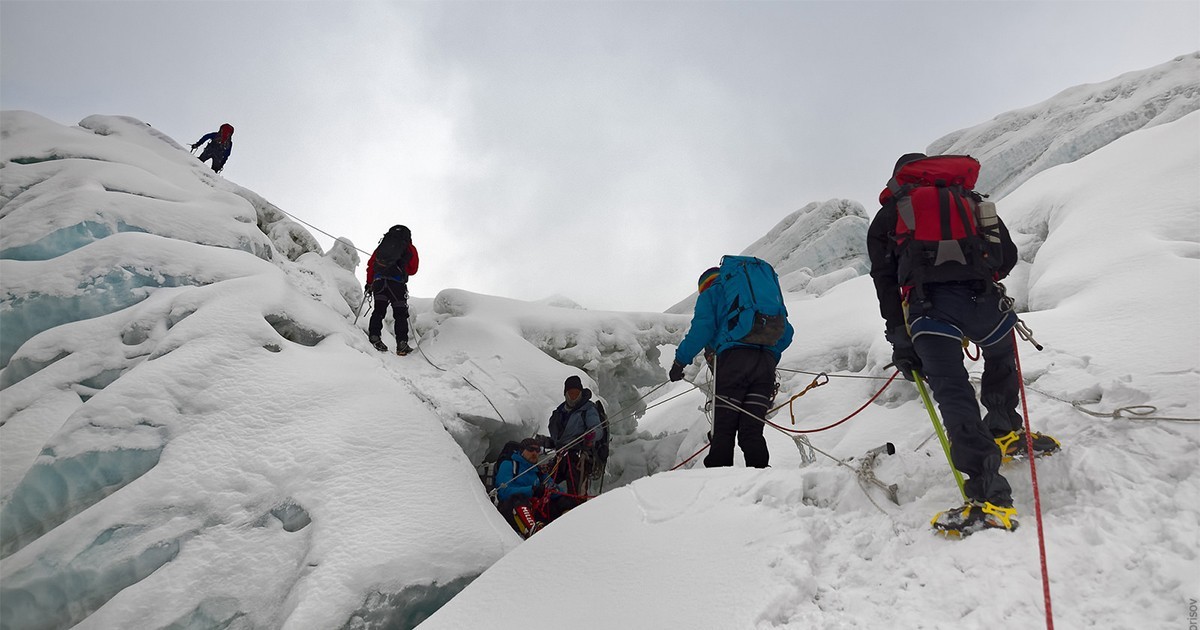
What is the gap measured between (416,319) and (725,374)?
6.94 meters

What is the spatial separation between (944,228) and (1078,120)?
97.8ft

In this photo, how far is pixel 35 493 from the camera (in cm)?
349

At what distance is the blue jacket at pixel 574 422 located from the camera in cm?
702

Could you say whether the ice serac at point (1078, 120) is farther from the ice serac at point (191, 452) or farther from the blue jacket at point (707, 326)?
the ice serac at point (191, 452)

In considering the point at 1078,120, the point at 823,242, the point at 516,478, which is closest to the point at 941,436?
the point at 516,478

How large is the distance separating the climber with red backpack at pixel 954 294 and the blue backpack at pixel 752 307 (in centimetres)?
135

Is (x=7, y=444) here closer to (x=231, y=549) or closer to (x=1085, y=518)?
(x=231, y=549)

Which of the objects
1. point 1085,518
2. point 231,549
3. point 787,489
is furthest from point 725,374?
point 231,549

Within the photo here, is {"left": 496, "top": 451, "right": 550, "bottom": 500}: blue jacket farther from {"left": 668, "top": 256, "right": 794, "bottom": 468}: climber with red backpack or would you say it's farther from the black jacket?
the black jacket

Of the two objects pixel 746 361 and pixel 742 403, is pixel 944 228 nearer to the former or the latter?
pixel 746 361

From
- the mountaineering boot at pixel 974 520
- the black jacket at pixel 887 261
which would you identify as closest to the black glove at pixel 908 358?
the black jacket at pixel 887 261

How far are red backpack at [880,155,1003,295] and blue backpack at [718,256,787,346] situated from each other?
1447 millimetres

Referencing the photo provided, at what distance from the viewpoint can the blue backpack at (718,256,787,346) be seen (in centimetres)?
436

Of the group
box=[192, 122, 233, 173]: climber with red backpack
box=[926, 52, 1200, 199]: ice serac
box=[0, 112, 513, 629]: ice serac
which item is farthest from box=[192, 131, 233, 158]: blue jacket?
box=[926, 52, 1200, 199]: ice serac
